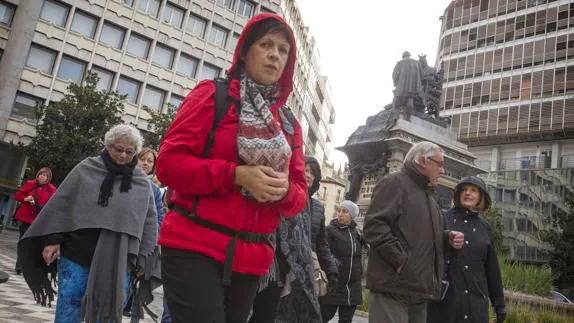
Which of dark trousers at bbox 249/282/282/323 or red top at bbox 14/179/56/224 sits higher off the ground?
red top at bbox 14/179/56/224

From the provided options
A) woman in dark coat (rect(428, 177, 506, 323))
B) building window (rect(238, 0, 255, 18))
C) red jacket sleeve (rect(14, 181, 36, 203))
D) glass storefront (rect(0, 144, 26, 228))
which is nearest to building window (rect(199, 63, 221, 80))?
building window (rect(238, 0, 255, 18))

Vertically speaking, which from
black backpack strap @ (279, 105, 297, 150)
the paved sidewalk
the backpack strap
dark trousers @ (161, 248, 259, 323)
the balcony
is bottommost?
the paved sidewalk

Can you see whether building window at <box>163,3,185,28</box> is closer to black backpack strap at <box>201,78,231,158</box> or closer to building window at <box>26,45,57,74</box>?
building window at <box>26,45,57,74</box>

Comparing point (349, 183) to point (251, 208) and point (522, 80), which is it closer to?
point (251, 208)

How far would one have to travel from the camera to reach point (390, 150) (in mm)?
11930

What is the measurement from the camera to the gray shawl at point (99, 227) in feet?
11.5

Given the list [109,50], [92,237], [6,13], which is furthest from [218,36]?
[92,237]

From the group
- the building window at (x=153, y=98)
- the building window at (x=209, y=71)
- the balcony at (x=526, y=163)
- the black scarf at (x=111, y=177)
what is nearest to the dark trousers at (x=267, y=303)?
the black scarf at (x=111, y=177)

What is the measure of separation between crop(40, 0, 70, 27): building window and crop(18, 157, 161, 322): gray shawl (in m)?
32.2

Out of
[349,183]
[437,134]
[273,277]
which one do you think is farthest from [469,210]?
[437,134]

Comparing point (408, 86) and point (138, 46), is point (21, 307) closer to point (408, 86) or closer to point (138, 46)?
point (408, 86)

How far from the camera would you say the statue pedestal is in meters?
11.8

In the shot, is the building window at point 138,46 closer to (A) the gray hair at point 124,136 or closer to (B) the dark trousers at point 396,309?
(A) the gray hair at point 124,136

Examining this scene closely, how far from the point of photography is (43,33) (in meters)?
31.4
